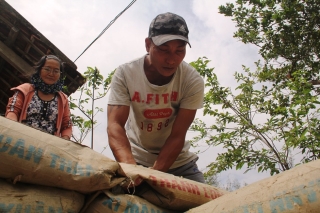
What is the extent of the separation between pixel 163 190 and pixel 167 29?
0.91m

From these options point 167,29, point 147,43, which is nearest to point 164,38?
point 167,29

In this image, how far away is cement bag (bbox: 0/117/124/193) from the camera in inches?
39.6

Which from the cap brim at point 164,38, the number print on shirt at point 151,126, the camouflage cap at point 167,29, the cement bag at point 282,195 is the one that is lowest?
the cement bag at point 282,195

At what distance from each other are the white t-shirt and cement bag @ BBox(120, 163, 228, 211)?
2.22 ft

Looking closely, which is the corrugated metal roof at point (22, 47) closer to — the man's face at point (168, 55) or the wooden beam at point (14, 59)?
the wooden beam at point (14, 59)

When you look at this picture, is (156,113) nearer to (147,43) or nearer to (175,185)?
(147,43)

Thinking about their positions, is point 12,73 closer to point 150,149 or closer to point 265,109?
point 150,149

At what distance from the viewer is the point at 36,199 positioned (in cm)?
104

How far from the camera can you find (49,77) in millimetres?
2496

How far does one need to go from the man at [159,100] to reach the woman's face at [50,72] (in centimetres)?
79

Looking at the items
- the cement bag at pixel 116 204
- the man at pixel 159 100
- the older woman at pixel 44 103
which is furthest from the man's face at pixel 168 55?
the older woman at pixel 44 103

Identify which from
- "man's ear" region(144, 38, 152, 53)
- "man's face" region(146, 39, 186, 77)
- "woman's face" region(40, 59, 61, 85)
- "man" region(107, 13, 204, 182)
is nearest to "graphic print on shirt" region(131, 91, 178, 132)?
"man" region(107, 13, 204, 182)

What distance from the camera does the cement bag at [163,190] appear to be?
123 centimetres

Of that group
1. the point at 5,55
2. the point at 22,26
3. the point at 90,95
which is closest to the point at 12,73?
the point at 5,55
